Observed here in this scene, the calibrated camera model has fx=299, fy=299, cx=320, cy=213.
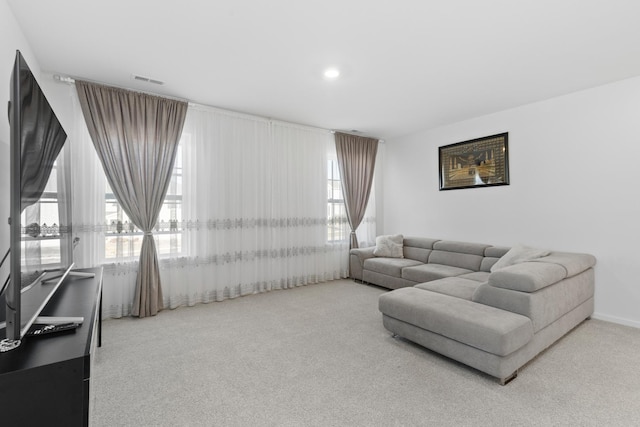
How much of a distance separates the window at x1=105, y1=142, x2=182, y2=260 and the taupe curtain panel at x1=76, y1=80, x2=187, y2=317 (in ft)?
0.38

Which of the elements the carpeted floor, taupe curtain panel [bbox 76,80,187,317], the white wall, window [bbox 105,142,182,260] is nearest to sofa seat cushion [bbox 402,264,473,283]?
the white wall

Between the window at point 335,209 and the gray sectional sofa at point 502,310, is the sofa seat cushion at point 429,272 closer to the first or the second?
the gray sectional sofa at point 502,310

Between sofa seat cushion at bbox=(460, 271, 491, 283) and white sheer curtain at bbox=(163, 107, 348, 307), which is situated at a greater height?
white sheer curtain at bbox=(163, 107, 348, 307)

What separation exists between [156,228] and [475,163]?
450 cm

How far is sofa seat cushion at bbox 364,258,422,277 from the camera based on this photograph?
14.4ft

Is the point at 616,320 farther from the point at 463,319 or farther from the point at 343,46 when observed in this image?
the point at 343,46

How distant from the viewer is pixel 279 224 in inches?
182

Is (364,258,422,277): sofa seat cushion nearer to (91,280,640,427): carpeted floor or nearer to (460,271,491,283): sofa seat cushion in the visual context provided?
(460,271,491,283): sofa seat cushion

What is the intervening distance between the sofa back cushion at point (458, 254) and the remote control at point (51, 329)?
425cm

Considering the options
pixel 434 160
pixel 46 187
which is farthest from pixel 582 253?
pixel 46 187

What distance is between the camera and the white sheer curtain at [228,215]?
329 cm

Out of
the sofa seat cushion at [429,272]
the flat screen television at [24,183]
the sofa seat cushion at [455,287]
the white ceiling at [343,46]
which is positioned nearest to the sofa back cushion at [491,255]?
the sofa seat cushion at [429,272]

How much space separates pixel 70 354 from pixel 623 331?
14.7 feet

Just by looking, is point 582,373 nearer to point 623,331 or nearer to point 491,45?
point 623,331
